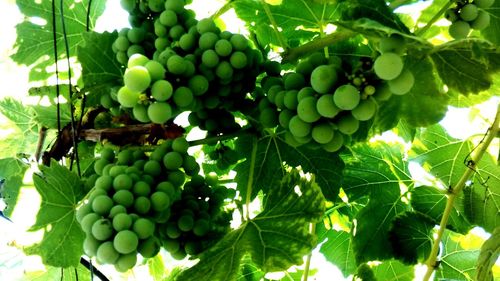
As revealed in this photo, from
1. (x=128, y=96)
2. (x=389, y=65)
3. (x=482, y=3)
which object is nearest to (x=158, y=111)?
(x=128, y=96)

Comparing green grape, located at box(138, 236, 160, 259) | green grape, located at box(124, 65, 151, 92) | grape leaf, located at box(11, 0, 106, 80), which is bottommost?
green grape, located at box(138, 236, 160, 259)

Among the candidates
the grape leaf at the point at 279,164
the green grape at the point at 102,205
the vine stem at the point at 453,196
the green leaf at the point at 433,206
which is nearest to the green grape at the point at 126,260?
the green grape at the point at 102,205

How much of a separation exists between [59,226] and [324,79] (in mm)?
952

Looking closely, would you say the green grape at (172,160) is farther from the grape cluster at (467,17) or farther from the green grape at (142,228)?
the grape cluster at (467,17)

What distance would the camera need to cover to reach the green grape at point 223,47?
1.76 metres

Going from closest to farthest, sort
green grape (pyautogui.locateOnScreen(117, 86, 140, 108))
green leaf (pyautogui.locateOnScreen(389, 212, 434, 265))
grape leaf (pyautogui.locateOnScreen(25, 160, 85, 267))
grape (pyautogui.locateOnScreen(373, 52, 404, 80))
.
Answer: grape (pyautogui.locateOnScreen(373, 52, 404, 80)) < green grape (pyautogui.locateOnScreen(117, 86, 140, 108)) < grape leaf (pyautogui.locateOnScreen(25, 160, 85, 267)) < green leaf (pyautogui.locateOnScreen(389, 212, 434, 265))

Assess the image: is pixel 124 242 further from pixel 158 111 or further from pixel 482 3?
pixel 482 3

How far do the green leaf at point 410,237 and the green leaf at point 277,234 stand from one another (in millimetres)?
656

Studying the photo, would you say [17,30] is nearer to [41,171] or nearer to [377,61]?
[41,171]

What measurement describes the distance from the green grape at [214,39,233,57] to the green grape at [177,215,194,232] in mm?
469

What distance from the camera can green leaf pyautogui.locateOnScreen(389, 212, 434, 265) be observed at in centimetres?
246

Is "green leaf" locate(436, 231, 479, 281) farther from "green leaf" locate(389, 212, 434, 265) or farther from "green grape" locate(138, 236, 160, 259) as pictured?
"green grape" locate(138, 236, 160, 259)

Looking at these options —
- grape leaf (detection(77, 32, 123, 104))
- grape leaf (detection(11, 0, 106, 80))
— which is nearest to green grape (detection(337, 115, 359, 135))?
grape leaf (detection(77, 32, 123, 104))

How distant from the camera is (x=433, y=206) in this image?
8.31 ft
